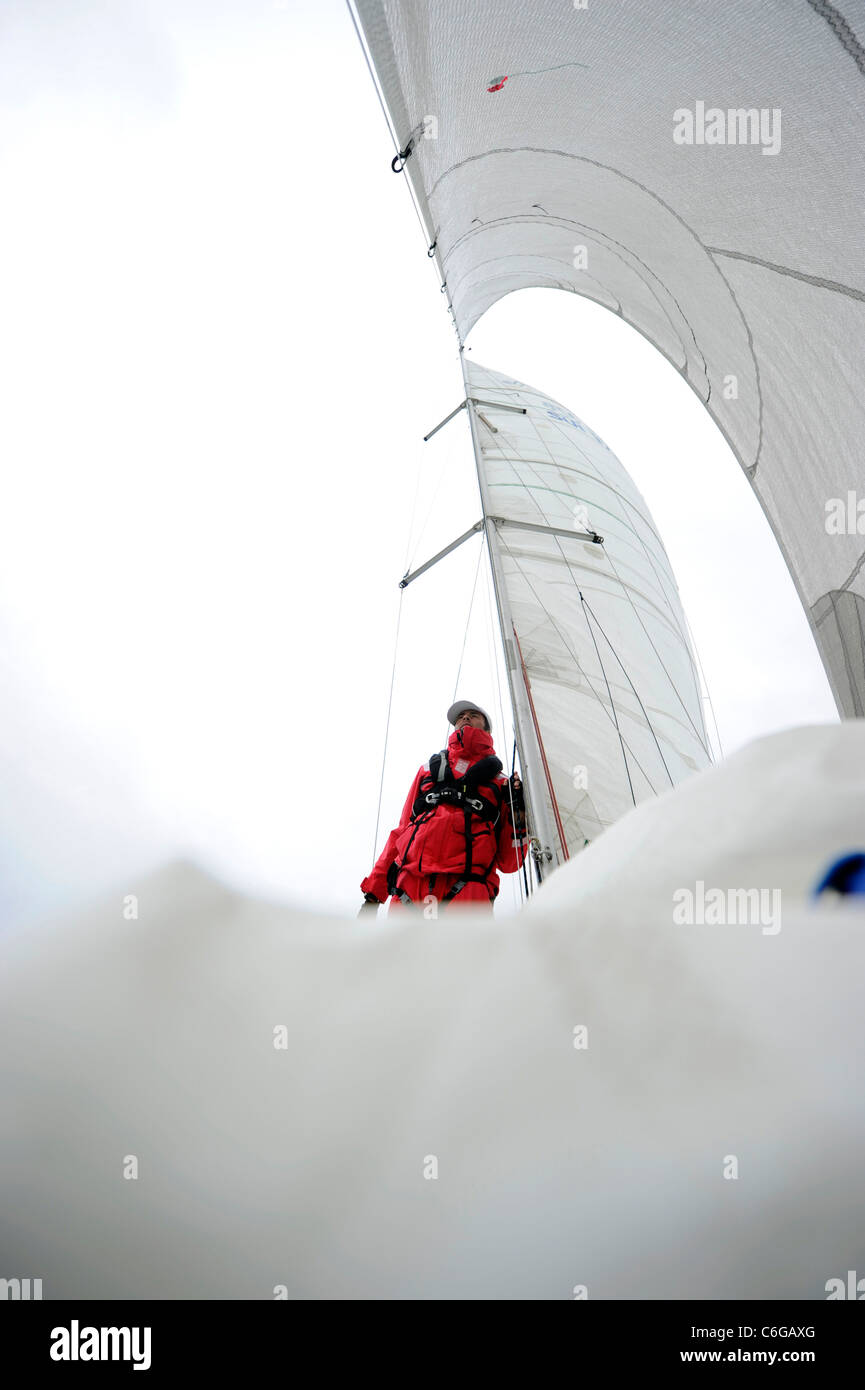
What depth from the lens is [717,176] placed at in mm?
1579

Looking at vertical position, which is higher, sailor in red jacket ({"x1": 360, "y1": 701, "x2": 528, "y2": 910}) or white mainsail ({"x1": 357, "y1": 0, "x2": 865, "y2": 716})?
white mainsail ({"x1": 357, "y1": 0, "x2": 865, "y2": 716})

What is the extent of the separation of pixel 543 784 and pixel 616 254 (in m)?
2.04

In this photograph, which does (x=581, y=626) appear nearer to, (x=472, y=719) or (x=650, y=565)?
(x=472, y=719)

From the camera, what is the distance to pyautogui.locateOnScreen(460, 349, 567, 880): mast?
210 centimetres

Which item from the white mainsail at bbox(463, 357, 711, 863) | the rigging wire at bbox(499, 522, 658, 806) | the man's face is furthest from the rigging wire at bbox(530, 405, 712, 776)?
the man's face

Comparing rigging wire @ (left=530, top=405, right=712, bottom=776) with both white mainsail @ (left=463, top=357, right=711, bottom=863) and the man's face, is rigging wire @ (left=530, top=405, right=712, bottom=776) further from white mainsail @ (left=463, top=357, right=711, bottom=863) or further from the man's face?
the man's face

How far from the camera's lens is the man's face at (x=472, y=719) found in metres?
2.46

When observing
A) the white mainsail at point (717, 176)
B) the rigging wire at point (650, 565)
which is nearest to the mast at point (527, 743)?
the rigging wire at point (650, 565)

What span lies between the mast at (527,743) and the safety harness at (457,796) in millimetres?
113

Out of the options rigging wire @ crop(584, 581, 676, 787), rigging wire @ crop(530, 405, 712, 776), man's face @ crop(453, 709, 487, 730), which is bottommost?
A: man's face @ crop(453, 709, 487, 730)

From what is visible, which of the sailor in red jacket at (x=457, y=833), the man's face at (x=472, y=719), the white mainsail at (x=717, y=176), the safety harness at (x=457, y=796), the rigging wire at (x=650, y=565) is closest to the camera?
the white mainsail at (x=717, y=176)

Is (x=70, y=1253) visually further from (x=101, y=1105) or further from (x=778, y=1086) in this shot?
(x=778, y=1086)

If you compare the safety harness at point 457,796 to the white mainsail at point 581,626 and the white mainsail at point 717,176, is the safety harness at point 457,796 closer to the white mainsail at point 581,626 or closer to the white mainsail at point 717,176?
the white mainsail at point 581,626
